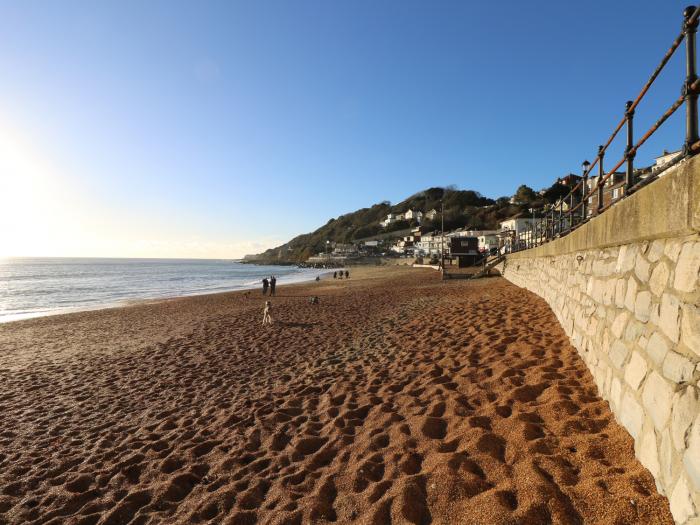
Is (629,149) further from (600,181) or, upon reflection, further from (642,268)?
(642,268)

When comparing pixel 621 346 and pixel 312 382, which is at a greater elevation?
pixel 621 346

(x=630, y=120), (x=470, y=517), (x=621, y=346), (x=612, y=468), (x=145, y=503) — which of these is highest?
(x=630, y=120)

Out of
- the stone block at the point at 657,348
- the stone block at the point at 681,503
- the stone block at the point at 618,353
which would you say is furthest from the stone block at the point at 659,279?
the stone block at the point at 681,503

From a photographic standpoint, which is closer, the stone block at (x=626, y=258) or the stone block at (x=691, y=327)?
the stone block at (x=691, y=327)

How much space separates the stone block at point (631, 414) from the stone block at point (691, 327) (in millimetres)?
862

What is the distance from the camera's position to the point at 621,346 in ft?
10.8

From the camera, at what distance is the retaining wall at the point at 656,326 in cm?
208

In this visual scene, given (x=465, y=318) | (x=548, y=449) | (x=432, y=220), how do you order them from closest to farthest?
(x=548, y=449) < (x=465, y=318) < (x=432, y=220)

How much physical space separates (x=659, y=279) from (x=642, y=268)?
390 mm

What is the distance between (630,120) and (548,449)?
3.29 m

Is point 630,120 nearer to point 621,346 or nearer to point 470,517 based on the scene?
point 621,346

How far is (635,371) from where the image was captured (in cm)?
289

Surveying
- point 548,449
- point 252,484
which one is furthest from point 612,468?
point 252,484

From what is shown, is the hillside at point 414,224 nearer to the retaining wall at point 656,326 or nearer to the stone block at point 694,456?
the retaining wall at point 656,326
